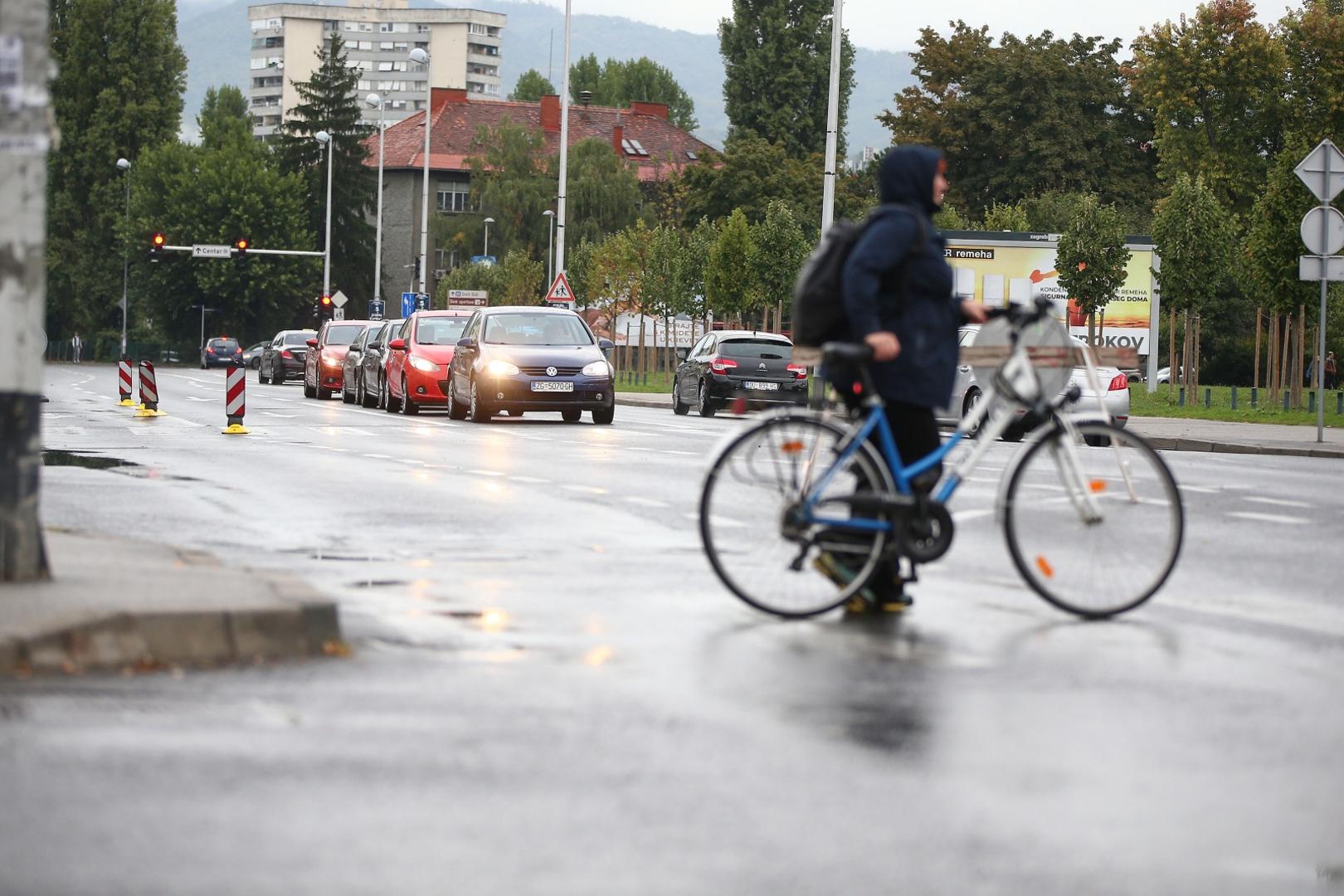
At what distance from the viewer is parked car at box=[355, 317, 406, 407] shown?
36.8 meters

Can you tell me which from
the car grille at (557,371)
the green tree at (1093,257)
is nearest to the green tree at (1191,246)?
the green tree at (1093,257)

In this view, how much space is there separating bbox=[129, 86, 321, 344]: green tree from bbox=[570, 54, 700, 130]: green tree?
4618 cm

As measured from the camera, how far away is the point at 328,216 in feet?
313

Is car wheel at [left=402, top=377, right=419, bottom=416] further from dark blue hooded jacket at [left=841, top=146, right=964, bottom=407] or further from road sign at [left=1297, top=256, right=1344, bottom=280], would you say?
dark blue hooded jacket at [left=841, top=146, right=964, bottom=407]

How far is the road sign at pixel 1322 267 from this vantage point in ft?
83.0

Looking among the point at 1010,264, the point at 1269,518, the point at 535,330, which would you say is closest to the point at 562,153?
the point at 1010,264

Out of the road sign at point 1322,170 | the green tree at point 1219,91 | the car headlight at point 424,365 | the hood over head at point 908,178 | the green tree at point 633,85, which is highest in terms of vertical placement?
the green tree at point 633,85

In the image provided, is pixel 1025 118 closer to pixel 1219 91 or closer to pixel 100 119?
pixel 1219 91

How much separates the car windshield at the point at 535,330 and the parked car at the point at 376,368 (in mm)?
6415

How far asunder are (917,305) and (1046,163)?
68.4 m

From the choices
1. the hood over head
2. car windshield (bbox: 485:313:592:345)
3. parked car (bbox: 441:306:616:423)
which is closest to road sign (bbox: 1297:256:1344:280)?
parked car (bbox: 441:306:616:423)

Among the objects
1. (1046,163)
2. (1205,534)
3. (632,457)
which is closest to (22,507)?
(1205,534)

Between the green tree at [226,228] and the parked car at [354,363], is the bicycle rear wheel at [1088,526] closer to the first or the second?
the parked car at [354,363]

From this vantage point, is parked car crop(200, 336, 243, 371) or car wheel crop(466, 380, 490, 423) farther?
parked car crop(200, 336, 243, 371)
